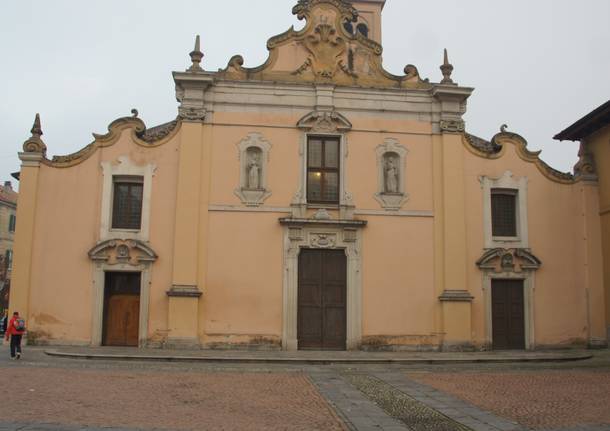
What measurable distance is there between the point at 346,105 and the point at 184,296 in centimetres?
813

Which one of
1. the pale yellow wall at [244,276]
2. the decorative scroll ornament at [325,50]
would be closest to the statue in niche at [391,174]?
the decorative scroll ornament at [325,50]

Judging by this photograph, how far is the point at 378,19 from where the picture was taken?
38.3m

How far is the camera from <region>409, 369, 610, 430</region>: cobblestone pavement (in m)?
9.16

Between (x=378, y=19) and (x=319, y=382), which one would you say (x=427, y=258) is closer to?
(x=319, y=382)

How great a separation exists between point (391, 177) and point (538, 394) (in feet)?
33.2

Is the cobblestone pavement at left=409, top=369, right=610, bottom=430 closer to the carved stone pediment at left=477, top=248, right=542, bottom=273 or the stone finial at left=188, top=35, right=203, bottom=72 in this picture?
the carved stone pediment at left=477, top=248, right=542, bottom=273

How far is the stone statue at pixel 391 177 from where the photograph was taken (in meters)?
20.2

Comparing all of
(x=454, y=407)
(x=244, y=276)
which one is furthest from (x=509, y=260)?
(x=454, y=407)

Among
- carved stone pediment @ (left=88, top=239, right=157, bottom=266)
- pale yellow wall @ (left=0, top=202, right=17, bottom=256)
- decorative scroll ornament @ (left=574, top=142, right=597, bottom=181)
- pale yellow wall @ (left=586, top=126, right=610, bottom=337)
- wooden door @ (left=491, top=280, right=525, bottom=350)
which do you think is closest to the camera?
carved stone pediment @ (left=88, top=239, right=157, bottom=266)

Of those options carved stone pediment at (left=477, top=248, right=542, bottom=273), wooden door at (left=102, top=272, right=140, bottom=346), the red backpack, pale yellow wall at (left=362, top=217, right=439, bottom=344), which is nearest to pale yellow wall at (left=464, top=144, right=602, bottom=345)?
carved stone pediment at (left=477, top=248, right=542, bottom=273)

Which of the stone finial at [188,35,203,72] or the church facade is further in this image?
the stone finial at [188,35,203,72]

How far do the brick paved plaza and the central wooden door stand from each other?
325 cm

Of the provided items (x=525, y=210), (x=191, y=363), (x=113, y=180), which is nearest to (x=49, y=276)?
(x=113, y=180)

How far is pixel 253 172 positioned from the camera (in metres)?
19.9
